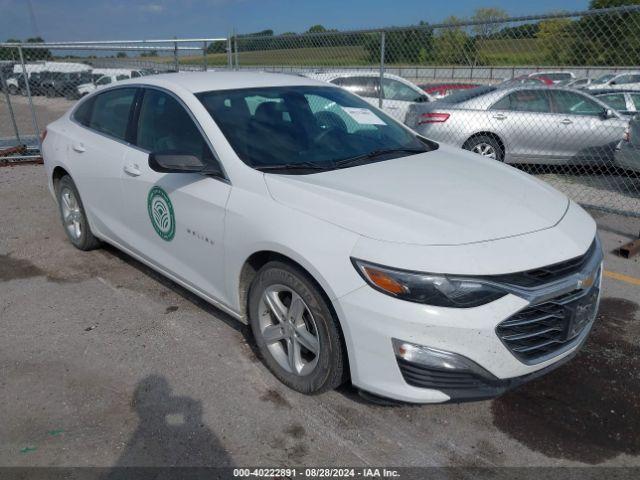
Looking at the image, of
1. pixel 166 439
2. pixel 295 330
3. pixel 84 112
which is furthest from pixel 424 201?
pixel 84 112

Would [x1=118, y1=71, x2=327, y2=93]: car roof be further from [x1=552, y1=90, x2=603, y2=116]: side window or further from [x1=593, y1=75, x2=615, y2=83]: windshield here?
[x1=593, y1=75, x2=615, y2=83]: windshield

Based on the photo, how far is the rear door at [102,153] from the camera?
4.00 m

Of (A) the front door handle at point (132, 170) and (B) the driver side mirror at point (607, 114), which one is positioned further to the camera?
(B) the driver side mirror at point (607, 114)

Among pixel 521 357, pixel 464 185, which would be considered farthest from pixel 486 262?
pixel 464 185

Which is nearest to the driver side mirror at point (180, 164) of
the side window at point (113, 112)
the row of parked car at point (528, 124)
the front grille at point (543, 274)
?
the side window at point (113, 112)

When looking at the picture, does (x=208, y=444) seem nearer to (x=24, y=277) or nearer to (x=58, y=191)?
(x=24, y=277)

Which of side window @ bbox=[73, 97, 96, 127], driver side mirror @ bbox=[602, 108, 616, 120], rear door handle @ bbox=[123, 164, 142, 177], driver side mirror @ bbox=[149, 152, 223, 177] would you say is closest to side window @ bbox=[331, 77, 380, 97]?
driver side mirror @ bbox=[602, 108, 616, 120]

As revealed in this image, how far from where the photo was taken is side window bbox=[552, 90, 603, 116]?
822 cm

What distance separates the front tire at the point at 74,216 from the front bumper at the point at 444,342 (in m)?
3.26

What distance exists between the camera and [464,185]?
301cm

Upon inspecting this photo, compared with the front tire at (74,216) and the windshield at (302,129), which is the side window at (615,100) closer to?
the windshield at (302,129)

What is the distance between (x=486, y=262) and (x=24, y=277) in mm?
3992

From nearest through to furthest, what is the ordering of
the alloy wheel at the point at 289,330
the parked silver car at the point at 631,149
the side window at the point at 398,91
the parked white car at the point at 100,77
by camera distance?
the alloy wheel at the point at 289,330 < the parked silver car at the point at 631,149 < the side window at the point at 398,91 < the parked white car at the point at 100,77

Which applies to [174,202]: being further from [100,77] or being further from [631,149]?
[100,77]
